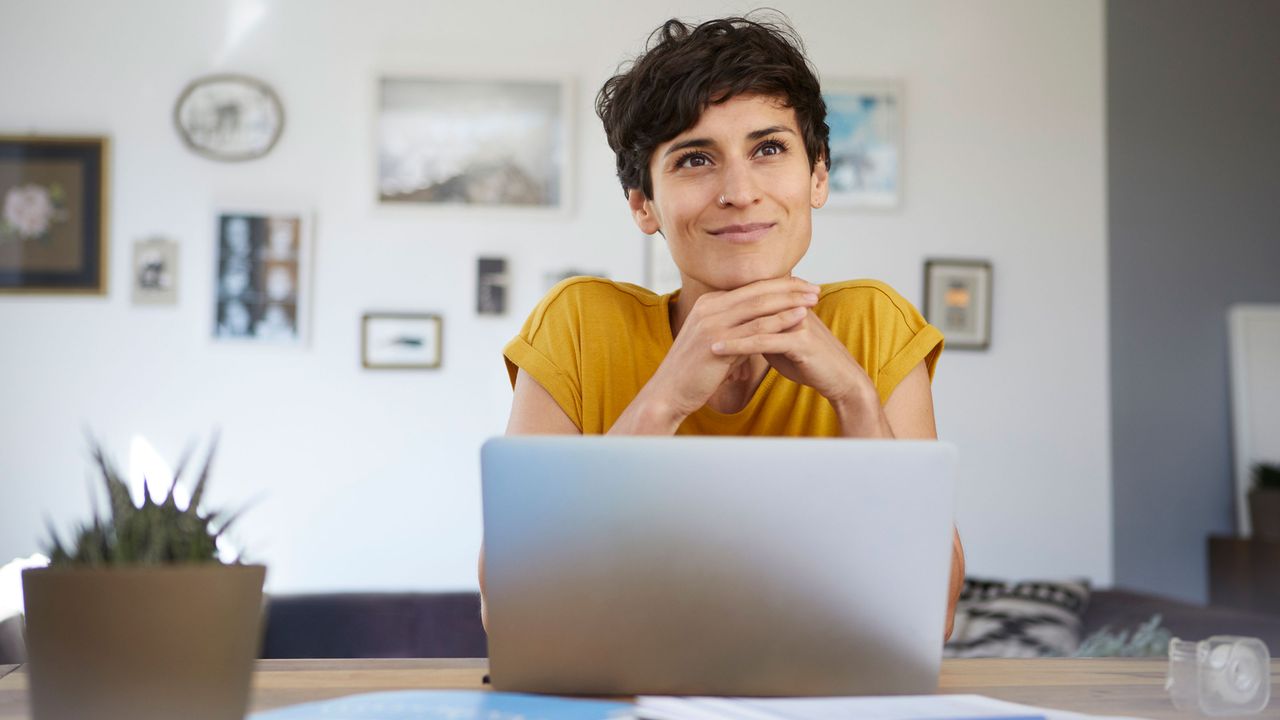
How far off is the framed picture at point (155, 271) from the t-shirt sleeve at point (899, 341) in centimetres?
268

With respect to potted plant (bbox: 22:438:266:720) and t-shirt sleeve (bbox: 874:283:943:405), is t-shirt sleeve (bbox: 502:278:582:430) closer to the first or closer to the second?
t-shirt sleeve (bbox: 874:283:943:405)

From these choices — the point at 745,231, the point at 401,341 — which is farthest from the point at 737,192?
the point at 401,341

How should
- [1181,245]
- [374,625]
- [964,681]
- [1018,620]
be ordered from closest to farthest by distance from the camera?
[964,681]
[1018,620]
[374,625]
[1181,245]

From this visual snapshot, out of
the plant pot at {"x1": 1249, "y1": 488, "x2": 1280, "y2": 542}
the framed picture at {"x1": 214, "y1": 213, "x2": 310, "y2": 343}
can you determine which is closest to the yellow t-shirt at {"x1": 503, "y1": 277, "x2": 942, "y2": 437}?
the framed picture at {"x1": 214, "y1": 213, "x2": 310, "y2": 343}

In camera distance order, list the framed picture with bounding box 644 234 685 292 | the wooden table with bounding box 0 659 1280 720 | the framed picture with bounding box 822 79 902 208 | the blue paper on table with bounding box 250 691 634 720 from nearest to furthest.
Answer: the blue paper on table with bounding box 250 691 634 720 → the wooden table with bounding box 0 659 1280 720 → the framed picture with bounding box 644 234 685 292 → the framed picture with bounding box 822 79 902 208

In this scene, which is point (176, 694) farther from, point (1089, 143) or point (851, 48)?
point (1089, 143)

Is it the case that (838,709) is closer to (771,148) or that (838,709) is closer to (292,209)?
(771,148)

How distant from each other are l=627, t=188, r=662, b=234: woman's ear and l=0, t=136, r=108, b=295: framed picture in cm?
253

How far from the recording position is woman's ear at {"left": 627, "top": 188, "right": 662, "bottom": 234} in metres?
1.56

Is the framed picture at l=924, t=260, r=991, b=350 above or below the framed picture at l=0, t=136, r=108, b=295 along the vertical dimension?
below

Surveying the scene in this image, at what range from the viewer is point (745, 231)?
1.39m

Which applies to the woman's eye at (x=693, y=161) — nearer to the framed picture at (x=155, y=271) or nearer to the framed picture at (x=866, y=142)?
the framed picture at (x=866, y=142)

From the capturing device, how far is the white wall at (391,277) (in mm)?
3486

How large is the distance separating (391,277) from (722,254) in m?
2.34
